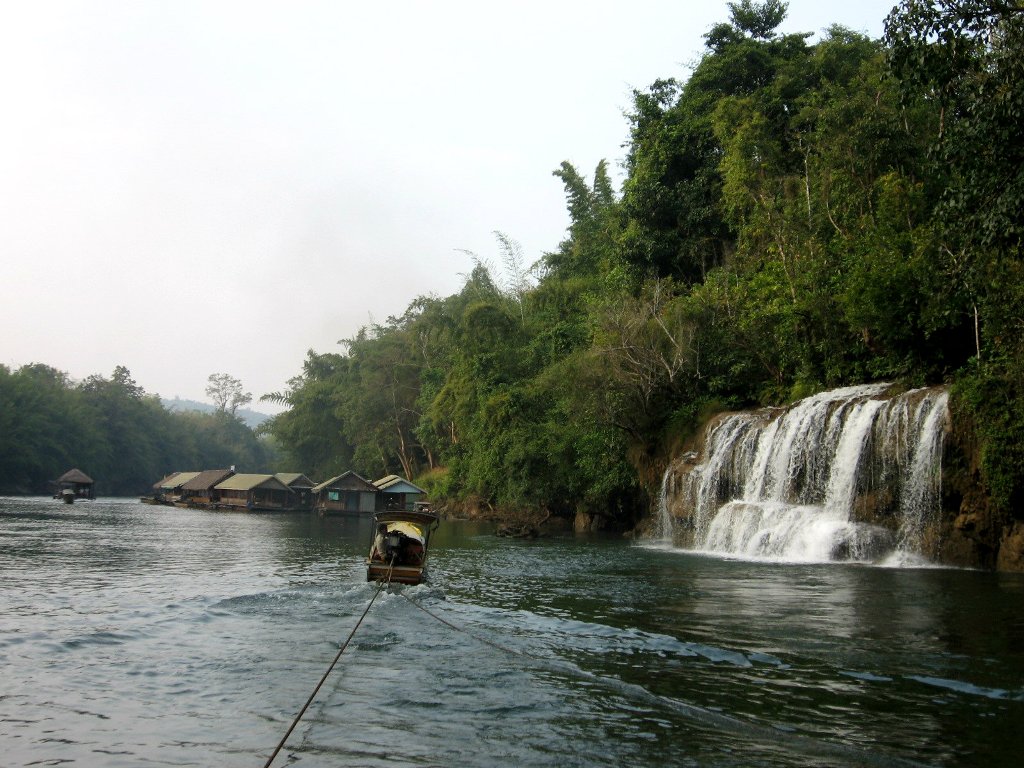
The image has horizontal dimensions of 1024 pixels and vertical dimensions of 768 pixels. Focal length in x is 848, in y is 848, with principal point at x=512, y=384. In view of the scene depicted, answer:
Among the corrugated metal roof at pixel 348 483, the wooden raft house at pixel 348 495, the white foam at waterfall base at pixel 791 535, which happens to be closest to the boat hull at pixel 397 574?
the white foam at waterfall base at pixel 791 535

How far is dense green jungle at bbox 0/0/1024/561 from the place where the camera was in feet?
45.4

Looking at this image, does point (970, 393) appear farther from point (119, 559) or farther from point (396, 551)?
point (119, 559)

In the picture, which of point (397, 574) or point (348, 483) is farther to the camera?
point (348, 483)

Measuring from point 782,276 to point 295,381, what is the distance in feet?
222

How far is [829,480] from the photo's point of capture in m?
23.2

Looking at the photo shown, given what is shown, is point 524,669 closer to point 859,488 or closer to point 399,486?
point 859,488

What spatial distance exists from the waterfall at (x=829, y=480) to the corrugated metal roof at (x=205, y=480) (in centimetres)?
5473

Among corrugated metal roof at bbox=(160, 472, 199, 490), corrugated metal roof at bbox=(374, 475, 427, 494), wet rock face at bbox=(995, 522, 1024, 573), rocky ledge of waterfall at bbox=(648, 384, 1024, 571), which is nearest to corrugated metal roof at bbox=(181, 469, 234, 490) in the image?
corrugated metal roof at bbox=(160, 472, 199, 490)

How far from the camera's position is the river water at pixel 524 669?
302 inches

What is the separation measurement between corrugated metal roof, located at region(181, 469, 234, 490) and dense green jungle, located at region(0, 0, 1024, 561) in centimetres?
2025

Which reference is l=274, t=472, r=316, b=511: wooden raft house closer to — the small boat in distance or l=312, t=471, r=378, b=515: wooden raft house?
l=312, t=471, r=378, b=515: wooden raft house

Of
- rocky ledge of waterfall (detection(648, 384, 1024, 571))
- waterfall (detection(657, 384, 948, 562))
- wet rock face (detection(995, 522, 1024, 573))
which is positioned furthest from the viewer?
waterfall (detection(657, 384, 948, 562))

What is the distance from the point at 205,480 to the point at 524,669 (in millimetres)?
68975

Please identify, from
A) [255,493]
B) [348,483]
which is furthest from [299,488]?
[348,483]
